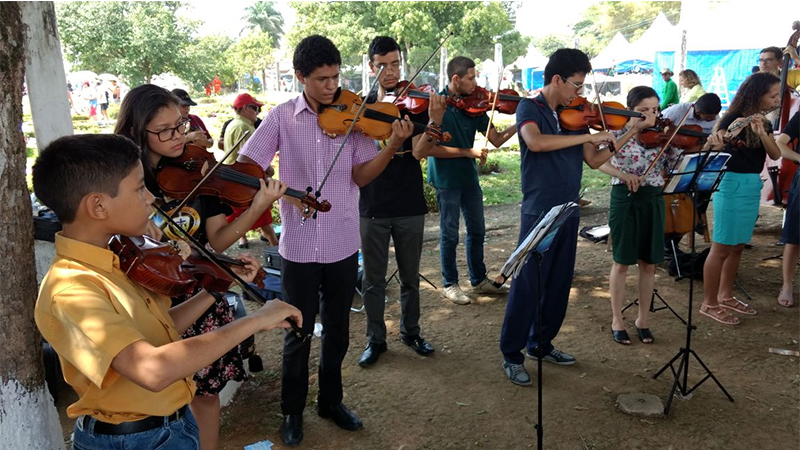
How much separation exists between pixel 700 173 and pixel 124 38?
20.6 metres

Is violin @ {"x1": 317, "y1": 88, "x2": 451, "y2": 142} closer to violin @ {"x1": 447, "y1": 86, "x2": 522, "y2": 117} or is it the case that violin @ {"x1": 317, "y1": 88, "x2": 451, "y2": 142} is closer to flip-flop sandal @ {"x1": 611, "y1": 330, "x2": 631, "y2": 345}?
violin @ {"x1": 447, "y1": 86, "x2": 522, "y2": 117}

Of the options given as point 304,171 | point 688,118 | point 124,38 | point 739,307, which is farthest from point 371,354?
point 124,38

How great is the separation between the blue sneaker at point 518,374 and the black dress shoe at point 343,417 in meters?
1.03

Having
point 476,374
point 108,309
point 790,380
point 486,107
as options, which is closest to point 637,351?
point 790,380

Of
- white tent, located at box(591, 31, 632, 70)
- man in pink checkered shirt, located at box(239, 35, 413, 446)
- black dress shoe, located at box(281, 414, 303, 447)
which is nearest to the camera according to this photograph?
man in pink checkered shirt, located at box(239, 35, 413, 446)

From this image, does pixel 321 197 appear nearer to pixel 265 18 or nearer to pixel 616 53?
pixel 616 53

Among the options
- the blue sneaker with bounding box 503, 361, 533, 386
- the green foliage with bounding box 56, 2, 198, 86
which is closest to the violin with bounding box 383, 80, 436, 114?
the blue sneaker with bounding box 503, 361, 533, 386

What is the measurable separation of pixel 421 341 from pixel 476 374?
51cm

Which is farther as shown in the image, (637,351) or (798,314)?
(798,314)

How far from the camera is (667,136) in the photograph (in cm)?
408

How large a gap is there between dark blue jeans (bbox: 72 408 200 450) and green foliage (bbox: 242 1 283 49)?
6852 cm

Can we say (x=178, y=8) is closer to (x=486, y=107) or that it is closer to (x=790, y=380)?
(x=486, y=107)

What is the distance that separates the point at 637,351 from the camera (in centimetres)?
396

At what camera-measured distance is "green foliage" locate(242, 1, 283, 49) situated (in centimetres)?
6625
